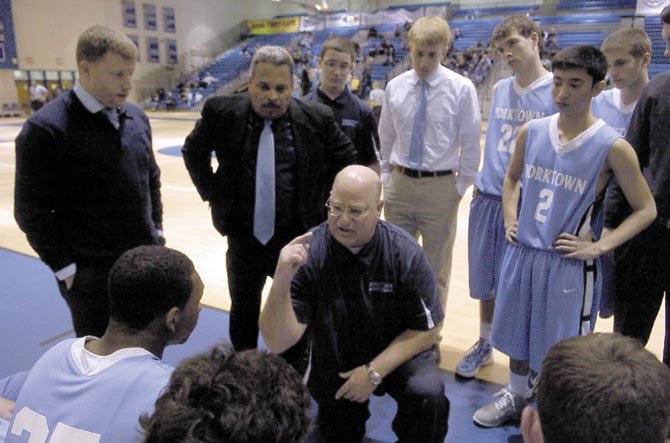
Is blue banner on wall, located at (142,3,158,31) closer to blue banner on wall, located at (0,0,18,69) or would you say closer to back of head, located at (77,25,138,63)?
blue banner on wall, located at (0,0,18,69)

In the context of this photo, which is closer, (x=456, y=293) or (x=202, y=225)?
(x=456, y=293)

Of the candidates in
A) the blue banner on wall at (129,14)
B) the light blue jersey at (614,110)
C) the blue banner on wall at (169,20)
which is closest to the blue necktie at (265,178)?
the light blue jersey at (614,110)

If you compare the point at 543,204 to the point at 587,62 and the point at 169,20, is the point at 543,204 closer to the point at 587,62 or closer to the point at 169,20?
the point at 587,62

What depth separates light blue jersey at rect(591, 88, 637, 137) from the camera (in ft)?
9.48

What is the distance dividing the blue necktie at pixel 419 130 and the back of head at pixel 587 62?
3.26 ft

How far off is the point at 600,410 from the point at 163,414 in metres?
0.72

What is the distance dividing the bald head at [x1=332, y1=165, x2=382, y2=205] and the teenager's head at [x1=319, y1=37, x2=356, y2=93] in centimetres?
124

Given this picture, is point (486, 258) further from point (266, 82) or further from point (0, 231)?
point (0, 231)

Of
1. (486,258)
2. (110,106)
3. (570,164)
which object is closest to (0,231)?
(110,106)

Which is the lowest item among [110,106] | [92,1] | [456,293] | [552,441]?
[456,293]

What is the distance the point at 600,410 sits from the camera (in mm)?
884

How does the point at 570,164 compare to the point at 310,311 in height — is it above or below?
above

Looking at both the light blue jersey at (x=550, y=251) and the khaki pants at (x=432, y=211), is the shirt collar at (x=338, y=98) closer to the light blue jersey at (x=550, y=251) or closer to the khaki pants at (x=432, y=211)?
the khaki pants at (x=432, y=211)

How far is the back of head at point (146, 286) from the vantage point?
1.55m
